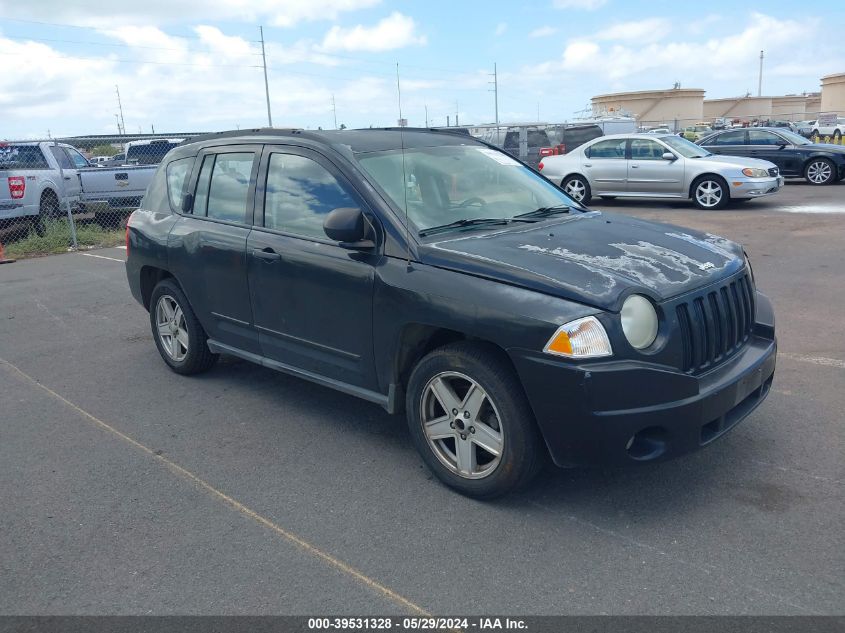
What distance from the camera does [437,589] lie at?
3.08 meters

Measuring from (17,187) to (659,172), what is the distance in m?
11.8

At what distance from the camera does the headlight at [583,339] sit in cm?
329

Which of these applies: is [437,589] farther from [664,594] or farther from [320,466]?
[320,466]

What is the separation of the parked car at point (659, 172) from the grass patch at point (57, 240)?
9.06 metres

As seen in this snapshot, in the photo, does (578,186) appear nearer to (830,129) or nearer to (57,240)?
(57,240)

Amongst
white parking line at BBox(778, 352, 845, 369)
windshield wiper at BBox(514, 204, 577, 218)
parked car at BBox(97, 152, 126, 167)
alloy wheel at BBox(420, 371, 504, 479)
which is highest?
parked car at BBox(97, 152, 126, 167)

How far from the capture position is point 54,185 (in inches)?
559

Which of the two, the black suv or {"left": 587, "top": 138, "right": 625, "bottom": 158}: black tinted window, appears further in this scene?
{"left": 587, "top": 138, "right": 625, "bottom": 158}: black tinted window

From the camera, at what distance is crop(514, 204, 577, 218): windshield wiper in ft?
15.2

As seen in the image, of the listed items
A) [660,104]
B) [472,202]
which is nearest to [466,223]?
[472,202]

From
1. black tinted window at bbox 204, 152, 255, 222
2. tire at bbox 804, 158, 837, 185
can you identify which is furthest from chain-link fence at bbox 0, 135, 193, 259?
tire at bbox 804, 158, 837, 185

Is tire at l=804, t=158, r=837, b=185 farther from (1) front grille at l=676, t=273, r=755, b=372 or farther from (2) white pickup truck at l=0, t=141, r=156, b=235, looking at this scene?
(1) front grille at l=676, t=273, r=755, b=372

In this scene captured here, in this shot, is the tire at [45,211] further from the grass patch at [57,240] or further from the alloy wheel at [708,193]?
the alloy wheel at [708,193]

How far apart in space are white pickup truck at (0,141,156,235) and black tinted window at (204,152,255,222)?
30.7 feet
